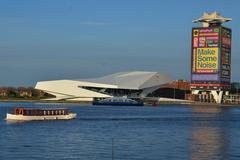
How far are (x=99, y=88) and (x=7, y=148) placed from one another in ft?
372

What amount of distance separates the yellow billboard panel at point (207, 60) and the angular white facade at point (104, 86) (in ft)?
43.7

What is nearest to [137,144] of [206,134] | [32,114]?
[206,134]

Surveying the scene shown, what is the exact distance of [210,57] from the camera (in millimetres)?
137625

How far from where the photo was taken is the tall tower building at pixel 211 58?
13788 cm

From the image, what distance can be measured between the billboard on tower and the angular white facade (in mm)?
11414

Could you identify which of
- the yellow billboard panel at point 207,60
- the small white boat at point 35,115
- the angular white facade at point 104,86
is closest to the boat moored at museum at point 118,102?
the angular white facade at point 104,86

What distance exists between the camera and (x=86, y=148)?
30.6 metres

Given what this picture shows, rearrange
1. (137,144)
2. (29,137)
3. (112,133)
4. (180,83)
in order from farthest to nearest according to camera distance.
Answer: (180,83) < (112,133) < (29,137) < (137,144)

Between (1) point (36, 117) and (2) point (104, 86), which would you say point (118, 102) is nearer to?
(2) point (104, 86)

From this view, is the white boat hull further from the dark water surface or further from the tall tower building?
the tall tower building

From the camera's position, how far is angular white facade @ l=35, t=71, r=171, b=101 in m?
142

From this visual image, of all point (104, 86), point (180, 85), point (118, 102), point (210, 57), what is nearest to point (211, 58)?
point (210, 57)

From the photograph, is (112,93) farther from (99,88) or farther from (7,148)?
(7,148)

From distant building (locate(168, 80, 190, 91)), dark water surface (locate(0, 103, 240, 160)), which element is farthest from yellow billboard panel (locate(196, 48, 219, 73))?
dark water surface (locate(0, 103, 240, 160))
